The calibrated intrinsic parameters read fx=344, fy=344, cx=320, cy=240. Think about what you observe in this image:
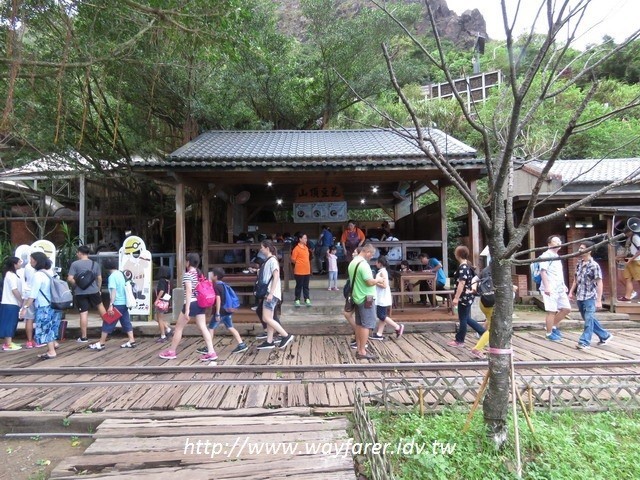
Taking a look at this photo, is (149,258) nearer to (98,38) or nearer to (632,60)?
(98,38)

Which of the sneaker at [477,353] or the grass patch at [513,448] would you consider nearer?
the grass patch at [513,448]

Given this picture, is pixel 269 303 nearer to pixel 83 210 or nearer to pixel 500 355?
pixel 500 355

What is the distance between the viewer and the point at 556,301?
6.56 metres

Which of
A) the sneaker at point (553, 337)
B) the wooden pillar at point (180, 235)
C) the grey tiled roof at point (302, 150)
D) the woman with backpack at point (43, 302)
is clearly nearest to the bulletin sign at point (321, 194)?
the grey tiled roof at point (302, 150)

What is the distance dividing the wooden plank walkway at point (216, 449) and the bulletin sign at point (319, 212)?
803 centimetres

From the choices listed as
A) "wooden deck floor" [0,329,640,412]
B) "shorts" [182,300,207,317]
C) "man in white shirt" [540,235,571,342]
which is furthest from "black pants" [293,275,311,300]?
"man in white shirt" [540,235,571,342]

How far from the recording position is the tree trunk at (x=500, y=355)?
2975mm

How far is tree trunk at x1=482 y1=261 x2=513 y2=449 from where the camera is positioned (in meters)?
2.97

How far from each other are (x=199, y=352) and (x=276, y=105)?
469 inches

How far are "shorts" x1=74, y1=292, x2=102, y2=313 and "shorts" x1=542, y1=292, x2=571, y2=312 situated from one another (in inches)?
338

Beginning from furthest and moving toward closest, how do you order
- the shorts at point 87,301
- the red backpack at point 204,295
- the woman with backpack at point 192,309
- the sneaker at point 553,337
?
the sneaker at point 553,337 < the shorts at point 87,301 < the red backpack at point 204,295 < the woman with backpack at point 192,309

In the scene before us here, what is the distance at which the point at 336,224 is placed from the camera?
41.3 feet

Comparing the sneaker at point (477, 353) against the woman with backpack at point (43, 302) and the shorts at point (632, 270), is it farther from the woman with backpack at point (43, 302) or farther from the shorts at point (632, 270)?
the woman with backpack at point (43, 302)

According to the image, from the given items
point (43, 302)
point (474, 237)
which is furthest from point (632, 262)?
point (43, 302)
